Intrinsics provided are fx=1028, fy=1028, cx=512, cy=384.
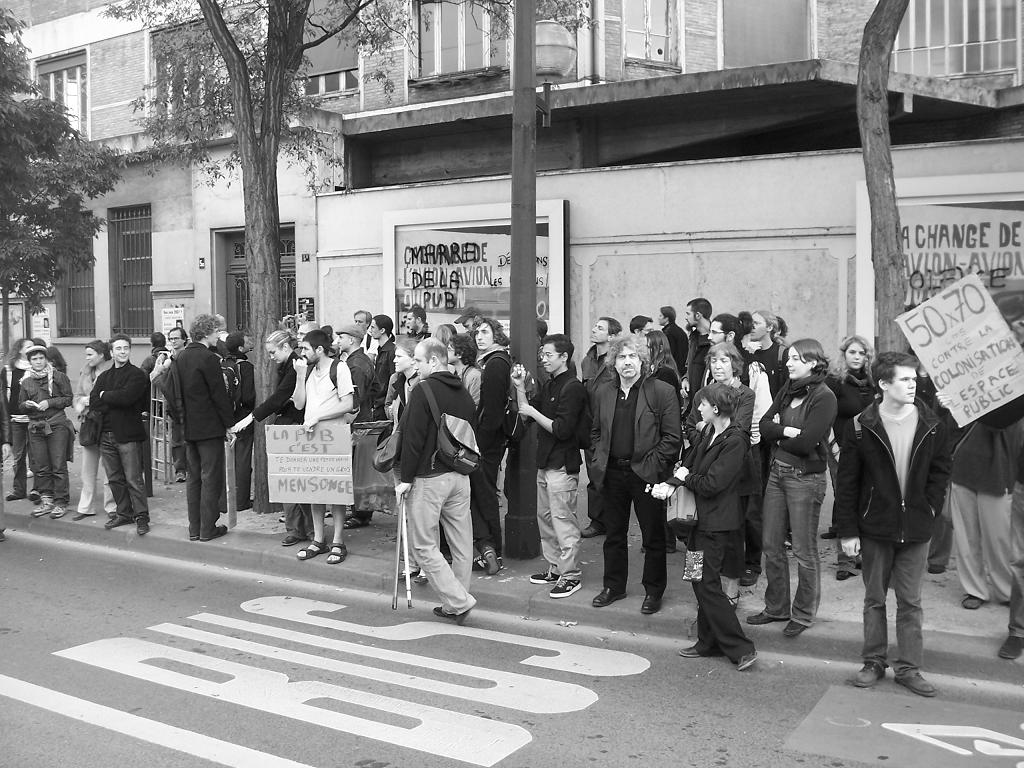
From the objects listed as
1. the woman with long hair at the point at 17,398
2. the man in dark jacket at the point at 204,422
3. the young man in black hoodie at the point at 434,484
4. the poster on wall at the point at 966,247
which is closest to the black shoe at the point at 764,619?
the young man in black hoodie at the point at 434,484

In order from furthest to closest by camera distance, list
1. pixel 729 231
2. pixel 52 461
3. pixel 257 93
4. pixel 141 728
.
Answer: pixel 257 93, pixel 729 231, pixel 52 461, pixel 141 728

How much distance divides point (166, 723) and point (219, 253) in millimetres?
13670

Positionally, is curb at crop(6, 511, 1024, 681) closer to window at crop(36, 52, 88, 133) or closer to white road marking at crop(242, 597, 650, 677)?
white road marking at crop(242, 597, 650, 677)

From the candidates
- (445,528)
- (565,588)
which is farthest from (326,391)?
(565,588)

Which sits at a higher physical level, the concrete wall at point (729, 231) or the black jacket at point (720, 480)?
the concrete wall at point (729, 231)

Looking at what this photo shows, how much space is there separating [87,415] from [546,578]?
17.1 feet

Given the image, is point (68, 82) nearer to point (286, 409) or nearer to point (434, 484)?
point (286, 409)

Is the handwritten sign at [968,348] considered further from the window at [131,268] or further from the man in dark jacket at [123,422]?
the window at [131,268]

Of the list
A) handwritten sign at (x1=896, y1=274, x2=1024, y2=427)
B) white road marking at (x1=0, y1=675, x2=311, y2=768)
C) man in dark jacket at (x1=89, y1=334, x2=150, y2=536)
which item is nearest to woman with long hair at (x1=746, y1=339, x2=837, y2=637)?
handwritten sign at (x1=896, y1=274, x2=1024, y2=427)

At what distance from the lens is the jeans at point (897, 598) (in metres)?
5.61

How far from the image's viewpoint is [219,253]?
1794 cm

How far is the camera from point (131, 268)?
19.6m

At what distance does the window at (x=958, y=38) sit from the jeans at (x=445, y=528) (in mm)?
10999

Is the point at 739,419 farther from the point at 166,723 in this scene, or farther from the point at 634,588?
the point at 166,723
